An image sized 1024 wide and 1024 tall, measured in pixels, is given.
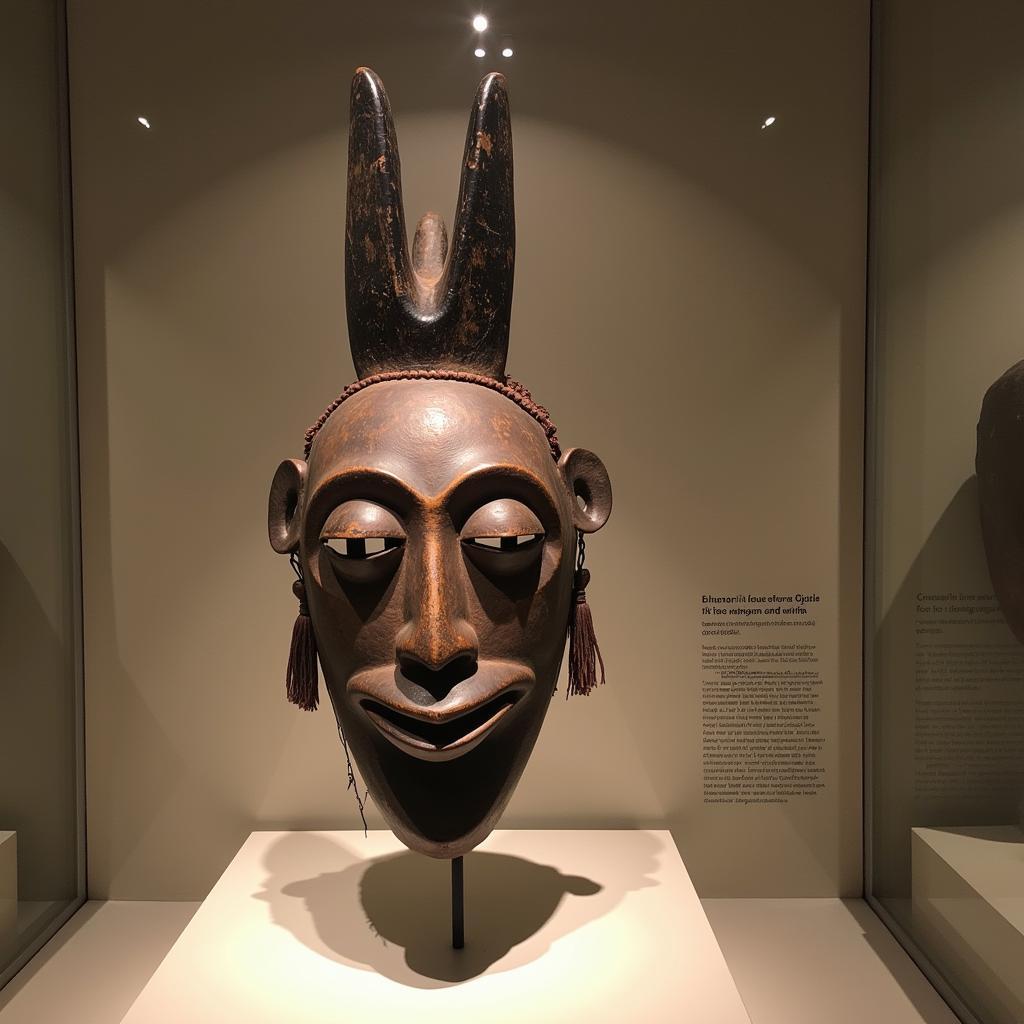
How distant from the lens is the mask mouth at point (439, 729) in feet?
3.99

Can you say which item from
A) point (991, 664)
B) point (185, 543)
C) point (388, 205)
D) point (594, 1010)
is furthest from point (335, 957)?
point (991, 664)

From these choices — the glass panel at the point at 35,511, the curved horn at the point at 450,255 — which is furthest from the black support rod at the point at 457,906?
the glass panel at the point at 35,511

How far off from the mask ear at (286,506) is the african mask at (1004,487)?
1184 mm

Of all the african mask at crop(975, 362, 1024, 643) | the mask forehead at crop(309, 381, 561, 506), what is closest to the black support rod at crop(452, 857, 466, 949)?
the mask forehead at crop(309, 381, 561, 506)

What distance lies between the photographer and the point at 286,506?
144 cm

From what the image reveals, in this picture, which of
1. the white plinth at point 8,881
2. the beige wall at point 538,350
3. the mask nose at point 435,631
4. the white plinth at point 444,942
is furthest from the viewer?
the beige wall at point 538,350

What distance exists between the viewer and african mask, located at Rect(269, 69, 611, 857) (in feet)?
4.05

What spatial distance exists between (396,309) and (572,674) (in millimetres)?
635

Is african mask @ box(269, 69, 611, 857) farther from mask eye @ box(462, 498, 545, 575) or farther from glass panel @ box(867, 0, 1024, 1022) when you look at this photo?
glass panel @ box(867, 0, 1024, 1022)

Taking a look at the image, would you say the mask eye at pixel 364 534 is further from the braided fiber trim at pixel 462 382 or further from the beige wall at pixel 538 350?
the beige wall at pixel 538 350

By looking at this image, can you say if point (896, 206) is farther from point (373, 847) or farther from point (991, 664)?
point (373, 847)

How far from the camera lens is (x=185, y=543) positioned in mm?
1942

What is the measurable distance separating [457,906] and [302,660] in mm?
464

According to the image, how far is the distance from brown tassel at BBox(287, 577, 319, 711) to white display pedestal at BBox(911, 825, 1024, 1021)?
1.19m
